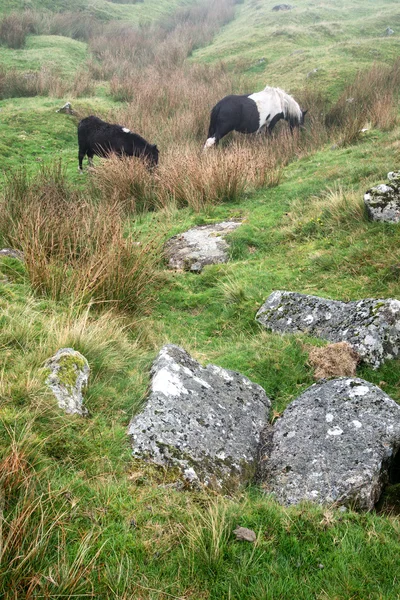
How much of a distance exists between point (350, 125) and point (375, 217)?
5518 millimetres

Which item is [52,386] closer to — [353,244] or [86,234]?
[86,234]

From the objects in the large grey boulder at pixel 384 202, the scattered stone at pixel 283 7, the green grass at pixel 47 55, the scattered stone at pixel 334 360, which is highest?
the scattered stone at pixel 283 7

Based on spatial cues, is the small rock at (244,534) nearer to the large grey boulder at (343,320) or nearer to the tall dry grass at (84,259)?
the large grey boulder at (343,320)

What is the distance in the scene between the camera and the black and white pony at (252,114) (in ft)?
37.1

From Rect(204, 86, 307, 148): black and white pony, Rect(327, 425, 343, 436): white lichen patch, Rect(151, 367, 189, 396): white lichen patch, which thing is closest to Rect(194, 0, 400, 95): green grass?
Rect(204, 86, 307, 148): black and white pony

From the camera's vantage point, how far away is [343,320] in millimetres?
4078

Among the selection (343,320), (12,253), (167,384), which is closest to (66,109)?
(12,253)

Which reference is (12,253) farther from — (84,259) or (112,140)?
(112,140)

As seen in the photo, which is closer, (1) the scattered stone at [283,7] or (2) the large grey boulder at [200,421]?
(2) the large grey boulder at [200,421]

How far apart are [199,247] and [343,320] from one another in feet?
9.23

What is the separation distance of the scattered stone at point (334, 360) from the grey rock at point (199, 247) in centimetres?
266

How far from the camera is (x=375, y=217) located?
18.3 feet

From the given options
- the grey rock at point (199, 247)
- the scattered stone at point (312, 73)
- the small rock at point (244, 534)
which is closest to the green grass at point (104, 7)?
the scattered stone at point (312, 73)

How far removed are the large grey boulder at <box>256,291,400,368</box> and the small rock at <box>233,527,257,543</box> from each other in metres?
2.13
